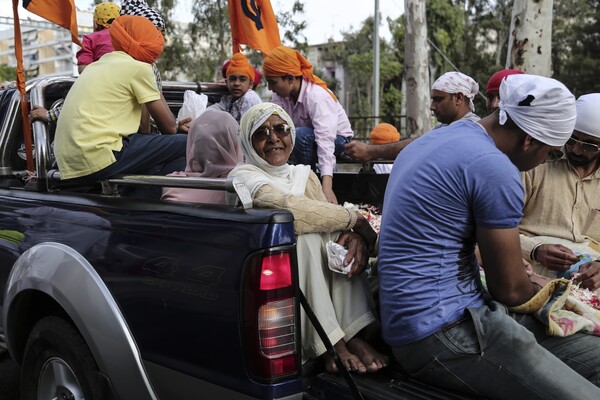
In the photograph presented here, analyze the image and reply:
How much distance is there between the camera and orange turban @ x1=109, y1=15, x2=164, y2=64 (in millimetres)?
3715

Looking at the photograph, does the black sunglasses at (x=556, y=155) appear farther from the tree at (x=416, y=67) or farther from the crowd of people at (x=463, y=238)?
the tree at (x=416, y=67)

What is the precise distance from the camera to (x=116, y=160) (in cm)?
354

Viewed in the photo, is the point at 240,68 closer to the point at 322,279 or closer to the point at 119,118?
the point at 119,118

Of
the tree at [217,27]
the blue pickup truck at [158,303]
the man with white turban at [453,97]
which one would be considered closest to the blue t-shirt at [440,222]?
the blue pickup truck at [158,303]

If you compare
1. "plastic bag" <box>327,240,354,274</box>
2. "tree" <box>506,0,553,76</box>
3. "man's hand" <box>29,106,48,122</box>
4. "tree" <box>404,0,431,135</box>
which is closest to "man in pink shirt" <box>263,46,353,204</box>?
"man's hand" <box>29,106,48,122</box>

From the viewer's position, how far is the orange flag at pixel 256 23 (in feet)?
18.3

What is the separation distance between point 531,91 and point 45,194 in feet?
7.28

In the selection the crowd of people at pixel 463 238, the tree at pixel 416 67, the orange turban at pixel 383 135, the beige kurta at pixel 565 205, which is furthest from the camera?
the tree at pixel 416 67

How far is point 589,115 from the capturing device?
3086 millimetres

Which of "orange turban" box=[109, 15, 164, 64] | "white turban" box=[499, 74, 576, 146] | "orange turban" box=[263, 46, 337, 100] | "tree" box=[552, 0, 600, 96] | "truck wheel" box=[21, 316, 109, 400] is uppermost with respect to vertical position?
"tree" box=[552, 0, 600, 96]

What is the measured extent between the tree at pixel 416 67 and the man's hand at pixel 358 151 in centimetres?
906

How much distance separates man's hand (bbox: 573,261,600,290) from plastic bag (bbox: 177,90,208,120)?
272cm

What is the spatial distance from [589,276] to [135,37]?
2.71 meters

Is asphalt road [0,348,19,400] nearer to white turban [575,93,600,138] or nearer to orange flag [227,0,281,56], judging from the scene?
orange flag [227,0,281,56]
